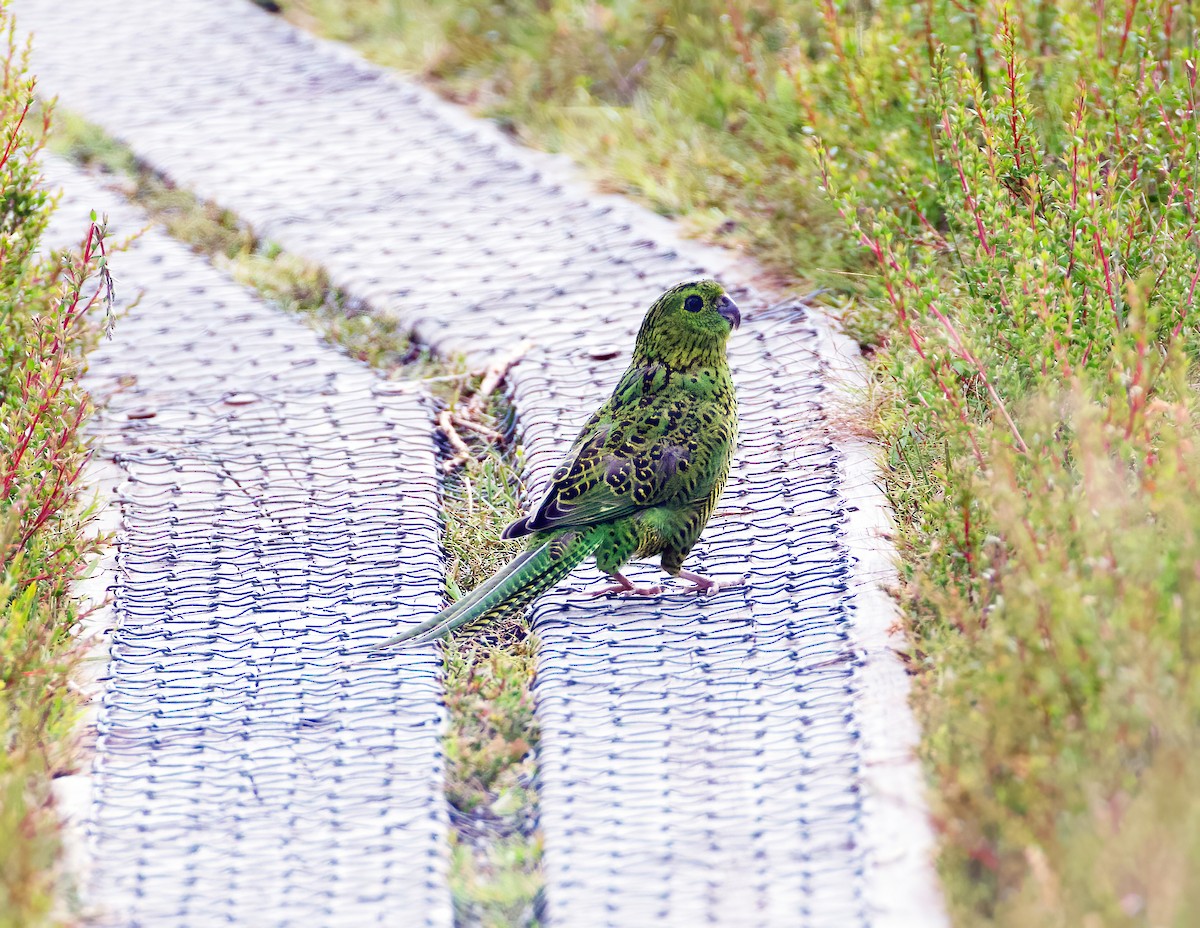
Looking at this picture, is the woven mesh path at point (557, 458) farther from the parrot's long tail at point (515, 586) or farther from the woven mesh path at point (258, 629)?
the woven mesh path at point (258, 629)

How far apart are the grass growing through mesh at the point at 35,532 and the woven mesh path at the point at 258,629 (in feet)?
0.43

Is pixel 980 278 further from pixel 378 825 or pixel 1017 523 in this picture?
pixel 378 825

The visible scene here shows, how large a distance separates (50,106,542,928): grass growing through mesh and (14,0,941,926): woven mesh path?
3.9 inches

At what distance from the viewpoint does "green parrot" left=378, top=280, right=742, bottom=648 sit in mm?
4223

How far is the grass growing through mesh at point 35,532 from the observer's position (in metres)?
3.25

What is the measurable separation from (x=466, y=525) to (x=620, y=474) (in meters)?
0.87

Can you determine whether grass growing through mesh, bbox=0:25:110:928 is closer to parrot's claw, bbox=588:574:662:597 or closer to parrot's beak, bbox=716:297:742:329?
parrot's claw, bbox=588:574:662:597

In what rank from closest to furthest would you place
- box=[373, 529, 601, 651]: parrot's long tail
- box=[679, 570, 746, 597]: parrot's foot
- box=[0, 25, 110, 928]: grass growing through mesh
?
box=[0, 25, 110, 928]: grass growing through mesh, box=[373, 529, 601, 651]: parrot's long tail, box=[679, 570, 746, 597]: parrot's foot

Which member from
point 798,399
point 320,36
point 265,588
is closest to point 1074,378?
point 798,399

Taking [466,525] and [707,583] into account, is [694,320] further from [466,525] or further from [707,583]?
[466,525]

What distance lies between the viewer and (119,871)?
3.42m

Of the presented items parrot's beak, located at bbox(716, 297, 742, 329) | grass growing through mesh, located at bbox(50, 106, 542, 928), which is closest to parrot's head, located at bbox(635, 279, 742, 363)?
parrot's beak, located at bbox(716, 297, 742, 329)

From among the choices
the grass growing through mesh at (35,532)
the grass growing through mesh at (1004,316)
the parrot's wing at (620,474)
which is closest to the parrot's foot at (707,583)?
the parrot's wing at (620,474)

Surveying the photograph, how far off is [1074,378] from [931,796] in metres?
1.19
